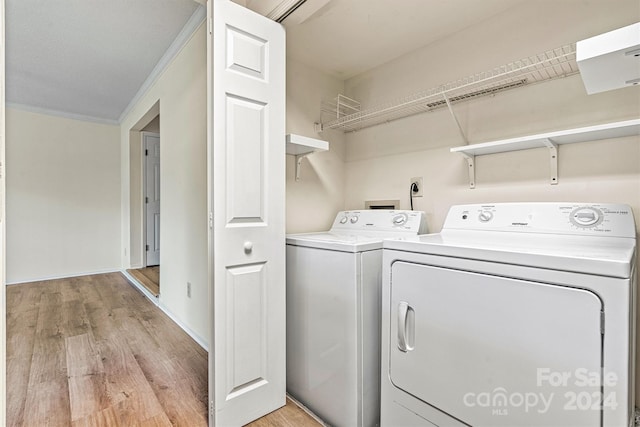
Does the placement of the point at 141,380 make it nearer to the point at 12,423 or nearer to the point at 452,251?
the point at 12,423

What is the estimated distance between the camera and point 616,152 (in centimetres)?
129

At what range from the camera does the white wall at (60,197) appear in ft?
13.0

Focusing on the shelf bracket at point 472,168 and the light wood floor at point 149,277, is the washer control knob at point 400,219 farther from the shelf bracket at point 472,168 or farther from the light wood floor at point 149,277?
the light wood floor at point 149,277

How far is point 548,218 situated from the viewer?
132 cm

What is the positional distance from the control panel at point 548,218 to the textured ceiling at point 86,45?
7.15 ft

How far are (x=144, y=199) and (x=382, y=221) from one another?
3.84m

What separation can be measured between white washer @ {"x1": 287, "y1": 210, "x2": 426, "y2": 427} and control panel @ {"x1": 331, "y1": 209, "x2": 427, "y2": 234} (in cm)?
41

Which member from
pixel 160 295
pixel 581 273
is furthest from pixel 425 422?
pixel 160 295

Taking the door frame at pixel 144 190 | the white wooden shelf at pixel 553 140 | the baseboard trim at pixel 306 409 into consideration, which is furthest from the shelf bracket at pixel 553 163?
the door frame at pixel 144 190

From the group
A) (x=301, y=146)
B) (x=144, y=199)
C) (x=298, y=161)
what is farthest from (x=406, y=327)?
(x=144, y=199)

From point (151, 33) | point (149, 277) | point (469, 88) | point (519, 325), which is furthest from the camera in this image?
point (149, 277)

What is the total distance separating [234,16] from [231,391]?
1666 mm

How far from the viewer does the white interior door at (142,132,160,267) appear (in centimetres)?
442

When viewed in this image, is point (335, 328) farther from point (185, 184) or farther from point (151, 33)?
point (151, 33)
